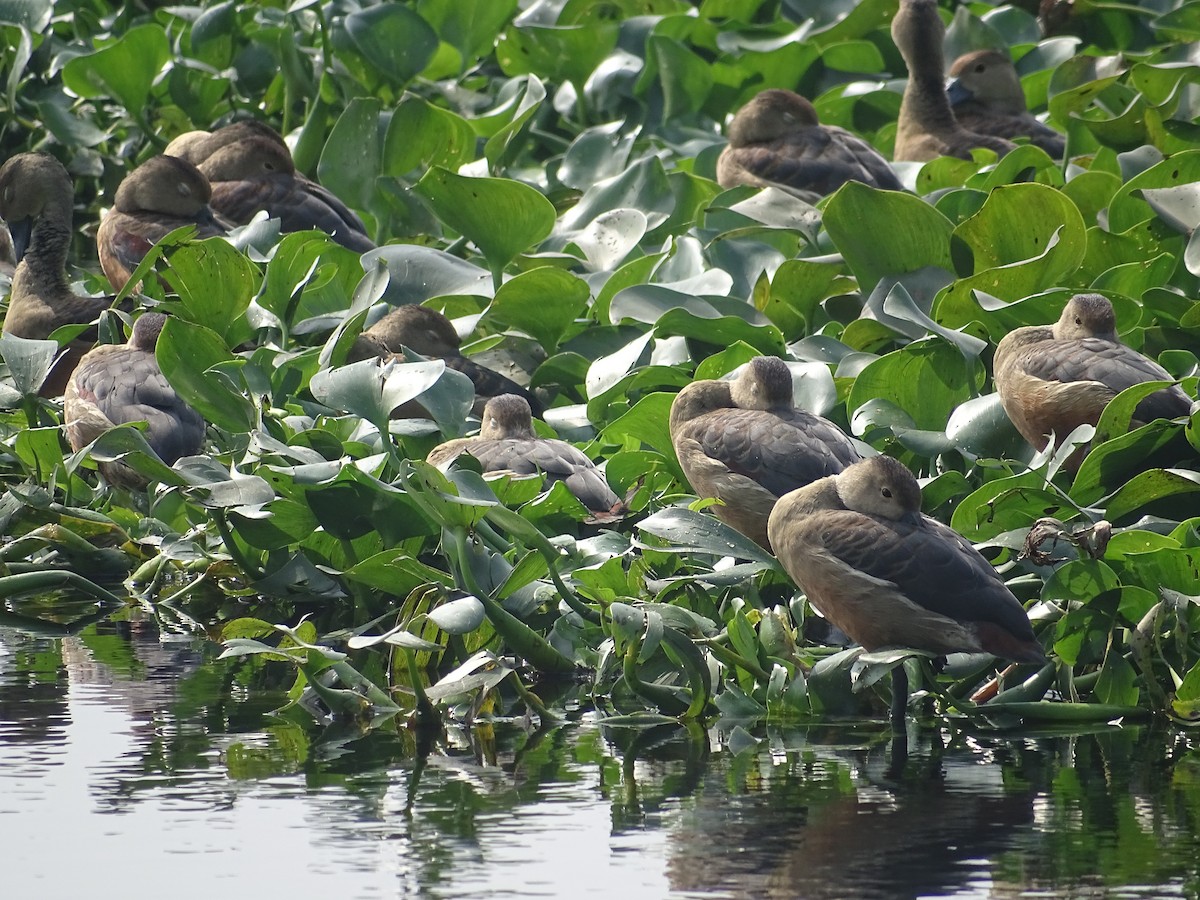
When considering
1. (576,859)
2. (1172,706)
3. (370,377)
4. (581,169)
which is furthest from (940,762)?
(581,169)

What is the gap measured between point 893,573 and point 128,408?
316cm

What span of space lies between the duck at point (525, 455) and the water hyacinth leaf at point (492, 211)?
1.35 metres

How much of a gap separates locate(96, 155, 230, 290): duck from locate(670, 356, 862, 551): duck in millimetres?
3502

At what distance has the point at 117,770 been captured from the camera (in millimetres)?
4457

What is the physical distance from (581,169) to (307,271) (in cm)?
241

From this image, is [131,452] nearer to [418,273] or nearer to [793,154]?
[418,273]

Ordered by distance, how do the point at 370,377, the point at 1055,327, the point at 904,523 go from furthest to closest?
the point at 1055,327, the point at 370,377, the point at 904,523

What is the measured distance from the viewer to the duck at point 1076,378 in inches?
230

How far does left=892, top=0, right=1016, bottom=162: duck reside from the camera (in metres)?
9.97

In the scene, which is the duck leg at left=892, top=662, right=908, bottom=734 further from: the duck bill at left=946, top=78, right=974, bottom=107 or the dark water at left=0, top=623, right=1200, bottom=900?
the duck bill at left=946, top=78, right=974, bottom=107

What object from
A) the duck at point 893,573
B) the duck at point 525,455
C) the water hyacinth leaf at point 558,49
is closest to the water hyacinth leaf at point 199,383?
the duck at point 525,455

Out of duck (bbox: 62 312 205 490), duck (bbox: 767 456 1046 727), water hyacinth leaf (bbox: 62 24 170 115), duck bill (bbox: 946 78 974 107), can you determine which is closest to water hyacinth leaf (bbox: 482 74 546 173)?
water hyacinth leaf (bbox: 62 24 170 115)

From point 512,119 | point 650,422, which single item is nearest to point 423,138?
point 512,119

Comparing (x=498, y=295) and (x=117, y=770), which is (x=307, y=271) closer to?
(x=498, y=295)
